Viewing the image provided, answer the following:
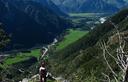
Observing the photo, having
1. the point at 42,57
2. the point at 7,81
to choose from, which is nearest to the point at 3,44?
the point at 7,81

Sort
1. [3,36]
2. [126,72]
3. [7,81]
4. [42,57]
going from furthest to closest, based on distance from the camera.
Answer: [3,36], [7,81], [42,57], [126,72]

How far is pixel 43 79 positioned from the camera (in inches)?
494

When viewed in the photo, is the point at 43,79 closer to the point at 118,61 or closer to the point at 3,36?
the point at 118,61

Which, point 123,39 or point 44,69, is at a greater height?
point 123,39

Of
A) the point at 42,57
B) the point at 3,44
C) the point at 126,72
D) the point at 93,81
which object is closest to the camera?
the point at 126,72

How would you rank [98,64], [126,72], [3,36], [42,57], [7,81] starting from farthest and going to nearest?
[98,64], [3,36], [7,81], [42,57], [126,72]

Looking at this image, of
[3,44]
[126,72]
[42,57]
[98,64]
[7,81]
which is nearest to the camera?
[126,72]

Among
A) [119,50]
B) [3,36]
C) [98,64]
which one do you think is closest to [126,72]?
[119,50]

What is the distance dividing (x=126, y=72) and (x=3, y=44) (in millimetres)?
53667

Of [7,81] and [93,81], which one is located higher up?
[7,81]

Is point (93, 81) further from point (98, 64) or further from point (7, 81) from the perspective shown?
point (98, 64)

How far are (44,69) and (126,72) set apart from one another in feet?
8.62

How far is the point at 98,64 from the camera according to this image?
196m

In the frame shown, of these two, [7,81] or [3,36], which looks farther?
[3,36]
